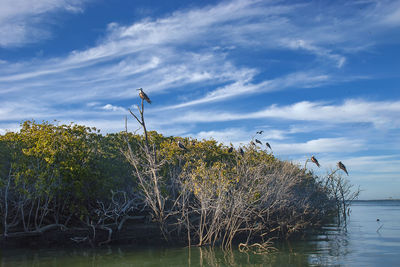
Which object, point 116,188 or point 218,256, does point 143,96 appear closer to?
point 116,188

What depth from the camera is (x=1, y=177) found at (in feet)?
58.2

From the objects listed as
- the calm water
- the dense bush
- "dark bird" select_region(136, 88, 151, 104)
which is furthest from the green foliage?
"dark bird" select_region(136, 88, 151, 104)

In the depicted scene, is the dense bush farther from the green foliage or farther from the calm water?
the calm water

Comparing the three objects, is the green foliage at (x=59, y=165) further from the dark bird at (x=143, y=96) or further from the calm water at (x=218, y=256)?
the dark bird at (x=143, y=96)

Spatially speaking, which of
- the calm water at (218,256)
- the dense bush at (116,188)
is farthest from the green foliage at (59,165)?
the calm water at (218,256)

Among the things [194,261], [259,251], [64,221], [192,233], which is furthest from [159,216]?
[64,221]

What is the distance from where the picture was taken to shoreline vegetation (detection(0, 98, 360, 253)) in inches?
663

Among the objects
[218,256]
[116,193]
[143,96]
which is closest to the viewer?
[218,256]

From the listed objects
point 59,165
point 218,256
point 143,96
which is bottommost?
point 218,256

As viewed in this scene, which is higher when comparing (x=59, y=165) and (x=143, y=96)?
(x=143, y=96)

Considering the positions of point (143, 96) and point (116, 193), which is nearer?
point (143, 96)

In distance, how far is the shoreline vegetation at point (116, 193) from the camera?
55.3 feet

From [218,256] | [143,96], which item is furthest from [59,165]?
[218,256]

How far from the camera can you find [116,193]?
1956 cm
